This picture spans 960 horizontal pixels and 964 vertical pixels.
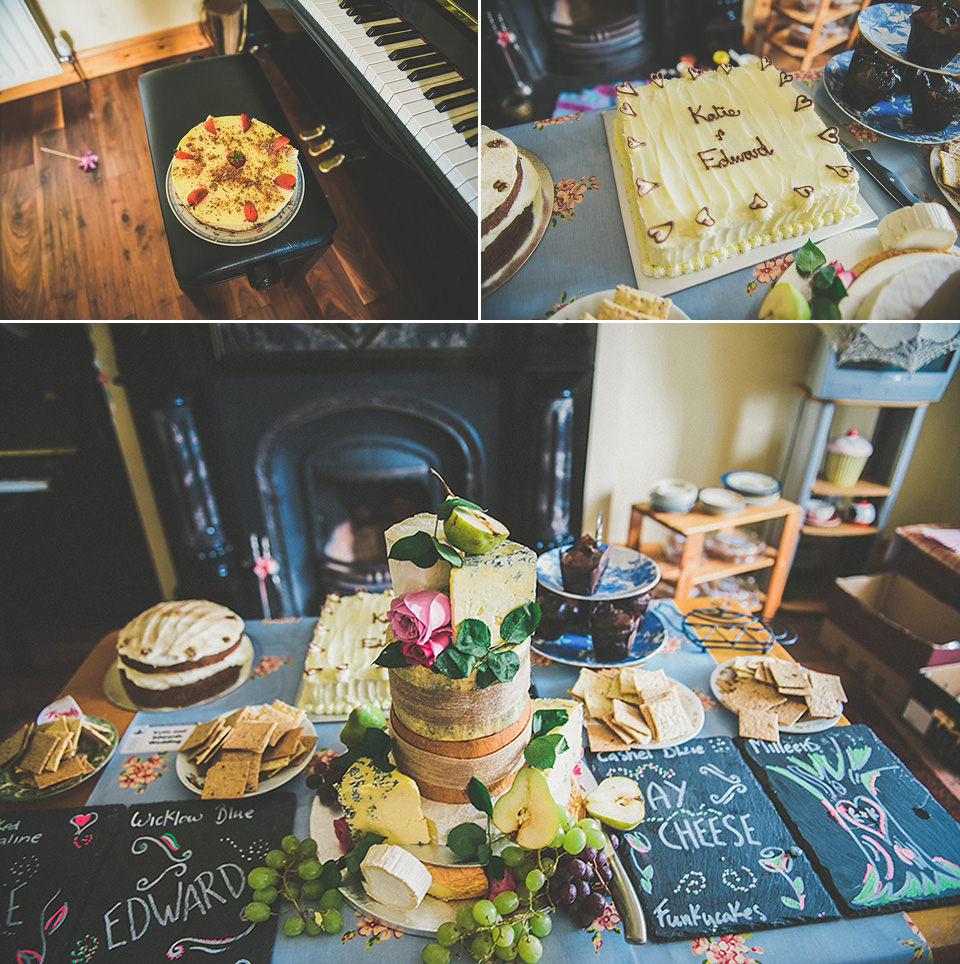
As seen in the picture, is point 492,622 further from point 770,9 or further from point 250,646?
point 770,9

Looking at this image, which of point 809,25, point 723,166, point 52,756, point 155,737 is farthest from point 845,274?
point 52,756

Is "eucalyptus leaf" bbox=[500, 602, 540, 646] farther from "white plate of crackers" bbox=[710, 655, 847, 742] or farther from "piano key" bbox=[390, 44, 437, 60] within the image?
"piano key" bbox=[390, 44, 437, 60]

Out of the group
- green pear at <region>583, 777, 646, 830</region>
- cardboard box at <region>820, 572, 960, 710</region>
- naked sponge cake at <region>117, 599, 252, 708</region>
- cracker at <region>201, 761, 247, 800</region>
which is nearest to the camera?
green pear at <region>583, 777, 646, 830</region>

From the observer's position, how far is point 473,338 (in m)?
2.04

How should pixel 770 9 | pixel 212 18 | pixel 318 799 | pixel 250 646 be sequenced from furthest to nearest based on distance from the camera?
1. pixel 250 646
2. pixel 212 18
3. pixel 318 799
4. pixel 770 9

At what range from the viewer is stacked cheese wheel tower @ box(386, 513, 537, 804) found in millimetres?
944

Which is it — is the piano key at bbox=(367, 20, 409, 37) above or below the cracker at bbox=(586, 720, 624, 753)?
above

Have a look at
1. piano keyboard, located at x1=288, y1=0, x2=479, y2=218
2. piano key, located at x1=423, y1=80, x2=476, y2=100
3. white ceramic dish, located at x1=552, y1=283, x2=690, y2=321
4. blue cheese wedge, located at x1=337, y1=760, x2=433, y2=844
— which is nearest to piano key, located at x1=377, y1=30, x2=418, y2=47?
piano keyboard, located at x1=288, y1=0, x2=479, y2=218

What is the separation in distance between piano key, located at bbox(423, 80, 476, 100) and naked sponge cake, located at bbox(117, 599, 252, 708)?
1.21m

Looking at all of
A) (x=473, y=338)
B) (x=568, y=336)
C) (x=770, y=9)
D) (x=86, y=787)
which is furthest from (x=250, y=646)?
(x=770, y=9)

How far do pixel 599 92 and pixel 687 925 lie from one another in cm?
144

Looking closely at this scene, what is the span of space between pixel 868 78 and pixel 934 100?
0.13 meters

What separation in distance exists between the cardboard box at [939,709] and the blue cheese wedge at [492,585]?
1237 mm

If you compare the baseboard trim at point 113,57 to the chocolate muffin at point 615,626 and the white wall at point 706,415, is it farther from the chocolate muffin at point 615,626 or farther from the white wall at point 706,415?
the chocolate muffin at point 615,626
